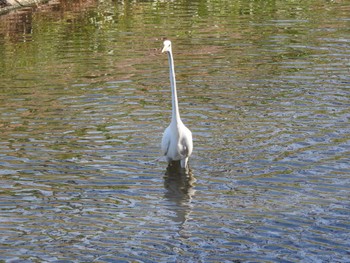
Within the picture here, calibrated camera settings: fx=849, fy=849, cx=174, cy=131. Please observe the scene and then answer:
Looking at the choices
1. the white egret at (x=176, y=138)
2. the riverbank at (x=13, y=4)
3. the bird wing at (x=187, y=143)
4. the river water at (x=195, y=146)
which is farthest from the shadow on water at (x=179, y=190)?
the riverbank at (x=13, y=4)

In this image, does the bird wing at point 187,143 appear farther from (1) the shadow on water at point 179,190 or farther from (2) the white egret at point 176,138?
(1) the shadow on water at point 179,190

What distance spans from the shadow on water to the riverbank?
59.9 ft

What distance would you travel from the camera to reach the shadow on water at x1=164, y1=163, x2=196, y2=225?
38.6ft

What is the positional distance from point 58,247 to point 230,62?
1059 centimetres

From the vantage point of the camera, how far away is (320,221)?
1116 cm

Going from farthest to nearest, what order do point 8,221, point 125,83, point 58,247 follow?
point 125,83 < point 8,221 < point 58,247

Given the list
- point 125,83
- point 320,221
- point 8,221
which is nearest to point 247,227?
point 320,221

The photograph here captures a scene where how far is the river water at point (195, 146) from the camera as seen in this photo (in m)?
10.8

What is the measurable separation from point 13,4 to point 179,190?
1995cm

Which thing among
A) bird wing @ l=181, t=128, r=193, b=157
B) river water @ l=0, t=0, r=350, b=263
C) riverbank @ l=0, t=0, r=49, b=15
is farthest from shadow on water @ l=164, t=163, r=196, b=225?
riverbank @ l=0, t=0, r=49, b=15

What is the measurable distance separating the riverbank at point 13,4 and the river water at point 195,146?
559 cm

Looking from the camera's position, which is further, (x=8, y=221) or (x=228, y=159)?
(x=228, y=159)

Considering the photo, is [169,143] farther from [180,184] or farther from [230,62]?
[230,62]

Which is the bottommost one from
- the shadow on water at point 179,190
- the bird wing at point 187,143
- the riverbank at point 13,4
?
the shadow on water at point 179,190
